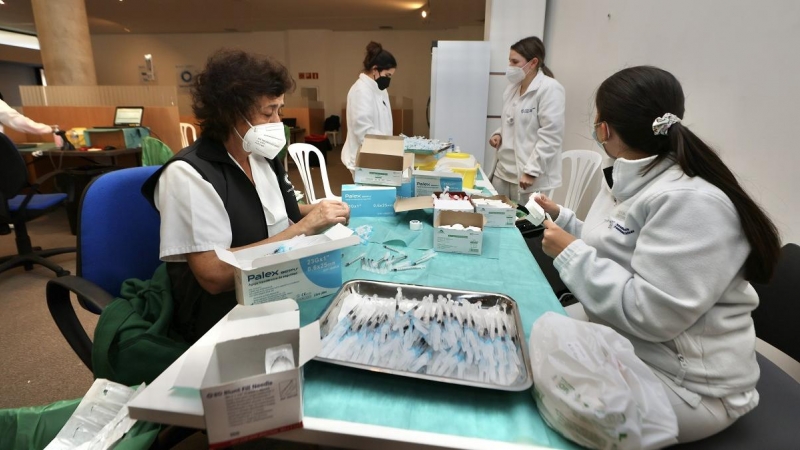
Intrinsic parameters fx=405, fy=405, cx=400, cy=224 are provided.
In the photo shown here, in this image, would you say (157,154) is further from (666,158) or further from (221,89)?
(666,158)

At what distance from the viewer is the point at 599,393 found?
24.4 inches

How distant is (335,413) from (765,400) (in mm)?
1126

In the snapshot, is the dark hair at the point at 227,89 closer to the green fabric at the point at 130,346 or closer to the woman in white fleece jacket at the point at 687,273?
the green fabric at the point at 130,346

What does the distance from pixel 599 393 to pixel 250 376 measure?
1.81 feet

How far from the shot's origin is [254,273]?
916 millimetres

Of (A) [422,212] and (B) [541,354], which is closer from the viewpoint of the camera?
(B) [541,354]

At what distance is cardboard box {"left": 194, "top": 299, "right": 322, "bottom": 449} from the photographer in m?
0.60

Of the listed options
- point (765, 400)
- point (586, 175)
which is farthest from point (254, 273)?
point (586, 175)

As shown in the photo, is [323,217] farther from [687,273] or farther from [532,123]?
[532,123]

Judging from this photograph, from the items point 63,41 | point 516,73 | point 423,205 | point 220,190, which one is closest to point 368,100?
point 516,73

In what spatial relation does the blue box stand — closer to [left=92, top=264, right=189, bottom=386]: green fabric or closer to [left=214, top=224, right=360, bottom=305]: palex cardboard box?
[left=214, top=224, right=360, bottom=305]: palex cardboard box

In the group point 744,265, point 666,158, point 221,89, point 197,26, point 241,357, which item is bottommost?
point 241,357

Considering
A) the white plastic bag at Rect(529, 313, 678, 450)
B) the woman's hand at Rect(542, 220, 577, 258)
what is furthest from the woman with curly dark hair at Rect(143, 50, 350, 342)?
the white plastic bag at Rect(529, 313, 678, 450)

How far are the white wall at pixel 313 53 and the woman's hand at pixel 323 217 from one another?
9102 mm
